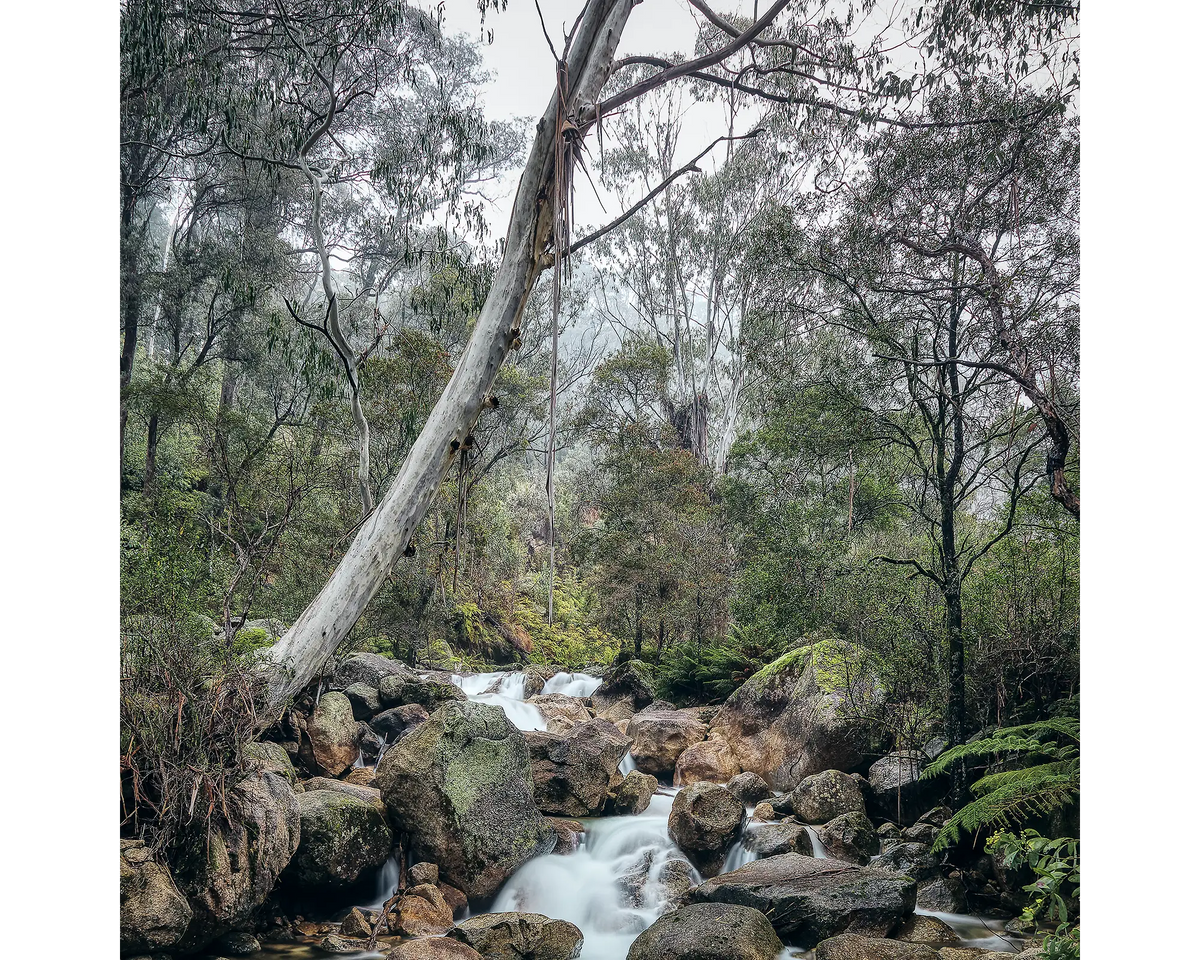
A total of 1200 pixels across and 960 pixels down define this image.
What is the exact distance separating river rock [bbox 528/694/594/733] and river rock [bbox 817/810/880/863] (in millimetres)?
5148

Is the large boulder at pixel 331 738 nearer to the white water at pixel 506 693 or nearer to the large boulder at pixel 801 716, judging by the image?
the white water at pixel 506 693

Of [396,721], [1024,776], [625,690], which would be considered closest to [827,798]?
[1024,776]

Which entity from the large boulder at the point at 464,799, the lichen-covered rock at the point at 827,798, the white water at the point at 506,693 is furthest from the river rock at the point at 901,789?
the white water at the point at 506,693

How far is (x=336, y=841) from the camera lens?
19.0ft

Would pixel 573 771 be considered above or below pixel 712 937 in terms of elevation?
above

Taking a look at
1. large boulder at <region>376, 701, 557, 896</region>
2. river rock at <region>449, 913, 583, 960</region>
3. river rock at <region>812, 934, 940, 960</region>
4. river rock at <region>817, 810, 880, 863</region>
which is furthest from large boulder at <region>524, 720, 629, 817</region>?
river rock at <region>812, 934, 940, 960</region>

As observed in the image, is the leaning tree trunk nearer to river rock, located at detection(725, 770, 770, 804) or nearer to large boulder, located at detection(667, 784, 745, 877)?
large boulder, located at detection(667, 784, 745, 877)

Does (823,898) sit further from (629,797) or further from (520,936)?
(629,797)

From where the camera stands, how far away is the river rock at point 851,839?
264 inches

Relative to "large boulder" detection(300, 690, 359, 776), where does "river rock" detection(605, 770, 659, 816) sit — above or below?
below

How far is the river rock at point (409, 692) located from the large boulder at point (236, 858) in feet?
15.4

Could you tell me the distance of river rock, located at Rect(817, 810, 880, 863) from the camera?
6.71 metres

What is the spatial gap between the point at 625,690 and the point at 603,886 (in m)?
6.55
